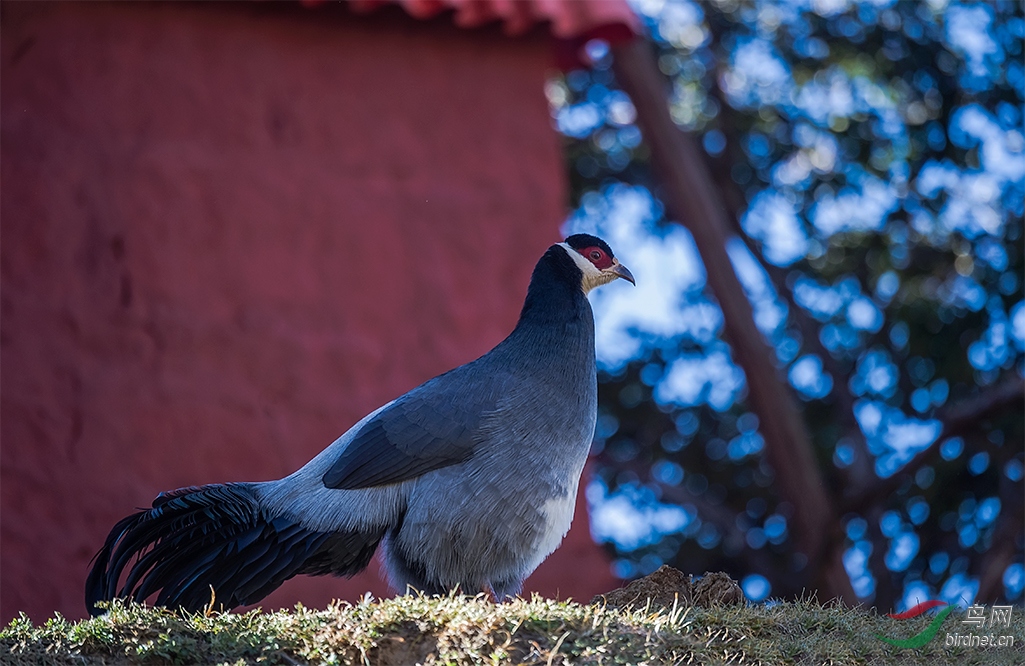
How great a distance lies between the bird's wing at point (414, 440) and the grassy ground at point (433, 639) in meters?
0.65

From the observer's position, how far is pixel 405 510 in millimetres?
4438

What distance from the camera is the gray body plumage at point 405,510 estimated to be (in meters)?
4.33

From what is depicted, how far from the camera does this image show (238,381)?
6.44 m

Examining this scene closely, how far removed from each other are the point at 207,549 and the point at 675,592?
173 cm

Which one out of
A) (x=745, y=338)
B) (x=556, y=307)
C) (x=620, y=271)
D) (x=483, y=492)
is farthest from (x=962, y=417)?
(x=483, y=492)

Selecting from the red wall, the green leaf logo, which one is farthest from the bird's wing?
the red wall

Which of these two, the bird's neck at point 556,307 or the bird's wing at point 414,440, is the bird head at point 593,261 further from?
the bird's wing at point 414,440

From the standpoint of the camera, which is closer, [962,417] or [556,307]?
[556,307]

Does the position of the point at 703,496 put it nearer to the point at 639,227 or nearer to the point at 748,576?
the point at 748,576

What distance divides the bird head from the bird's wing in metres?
0.72

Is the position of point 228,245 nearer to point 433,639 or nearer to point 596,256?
point 596,256

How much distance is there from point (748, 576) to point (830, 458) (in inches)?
46.9

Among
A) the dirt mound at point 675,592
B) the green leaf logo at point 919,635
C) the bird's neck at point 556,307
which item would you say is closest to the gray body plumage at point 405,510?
the bird's neck at point 556,307

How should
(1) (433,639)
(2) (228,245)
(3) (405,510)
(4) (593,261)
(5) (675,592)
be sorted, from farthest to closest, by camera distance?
(2) (228,245), (4) (593,261), (5) (675,592), (3) (405,510), (1) (433,639)
